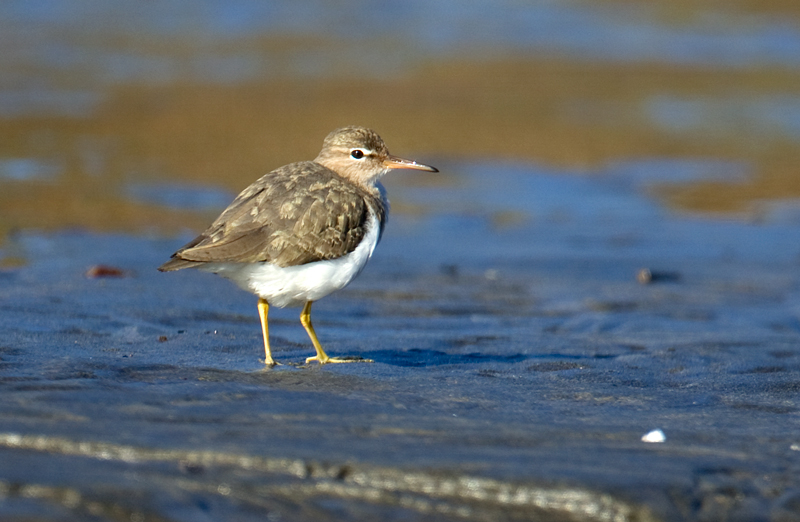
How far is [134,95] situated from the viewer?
715 inches

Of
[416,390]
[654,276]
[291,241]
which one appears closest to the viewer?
[416,390]

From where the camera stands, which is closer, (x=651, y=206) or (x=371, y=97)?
(x=651, y=206)

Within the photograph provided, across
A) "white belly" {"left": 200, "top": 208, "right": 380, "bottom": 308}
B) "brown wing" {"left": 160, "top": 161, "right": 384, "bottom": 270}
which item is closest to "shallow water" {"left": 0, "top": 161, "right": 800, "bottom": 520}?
"white belly" {"left": 200, "top": 208, "right": 380, "bottom": 308}

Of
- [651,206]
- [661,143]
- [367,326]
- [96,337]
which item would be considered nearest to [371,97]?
[661,143]

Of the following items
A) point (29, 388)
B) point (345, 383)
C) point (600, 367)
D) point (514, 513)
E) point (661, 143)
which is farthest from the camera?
point (661, 143)

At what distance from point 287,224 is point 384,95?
13.1m

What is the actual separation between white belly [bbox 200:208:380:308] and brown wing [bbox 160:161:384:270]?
2.0 inches

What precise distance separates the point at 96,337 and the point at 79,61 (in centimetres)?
1594

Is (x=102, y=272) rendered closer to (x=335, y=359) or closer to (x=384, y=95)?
(x=335, y=359)

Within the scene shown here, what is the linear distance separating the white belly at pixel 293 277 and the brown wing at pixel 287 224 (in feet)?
0.16

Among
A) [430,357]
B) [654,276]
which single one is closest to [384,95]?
[654,276]

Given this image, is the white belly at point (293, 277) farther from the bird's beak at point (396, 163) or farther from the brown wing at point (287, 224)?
the bird's beak at point (396, 163)

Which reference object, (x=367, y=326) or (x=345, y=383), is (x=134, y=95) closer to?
(x=367, y=326)

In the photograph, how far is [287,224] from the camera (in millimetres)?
6043
